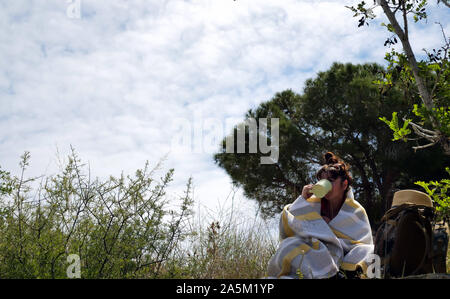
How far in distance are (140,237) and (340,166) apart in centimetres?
180

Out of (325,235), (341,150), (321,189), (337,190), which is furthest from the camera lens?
(341,150)

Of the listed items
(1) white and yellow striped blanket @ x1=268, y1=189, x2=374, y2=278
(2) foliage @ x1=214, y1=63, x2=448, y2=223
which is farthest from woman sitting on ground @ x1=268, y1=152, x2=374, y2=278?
(2) foliage @ x1=214, y1=63, x2=448, y2=223

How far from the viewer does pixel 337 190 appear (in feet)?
11.3

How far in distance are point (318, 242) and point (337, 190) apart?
1.93ft

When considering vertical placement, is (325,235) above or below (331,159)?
below

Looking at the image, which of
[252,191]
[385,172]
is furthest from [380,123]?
[252,191]

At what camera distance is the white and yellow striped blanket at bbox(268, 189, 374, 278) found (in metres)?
2.97

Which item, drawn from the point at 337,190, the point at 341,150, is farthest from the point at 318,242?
the point at 341,150

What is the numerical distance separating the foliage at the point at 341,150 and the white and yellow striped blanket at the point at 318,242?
712 centimetres

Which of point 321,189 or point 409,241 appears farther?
point 321,189

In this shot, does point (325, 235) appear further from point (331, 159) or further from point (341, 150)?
point (341, 150)

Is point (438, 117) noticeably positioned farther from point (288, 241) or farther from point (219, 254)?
point (219, 254)

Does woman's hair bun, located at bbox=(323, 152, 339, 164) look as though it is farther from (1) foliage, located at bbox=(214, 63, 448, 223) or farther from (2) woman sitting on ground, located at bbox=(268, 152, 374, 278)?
(1) foliage, located at bbox=(214, 63, 448, 223)

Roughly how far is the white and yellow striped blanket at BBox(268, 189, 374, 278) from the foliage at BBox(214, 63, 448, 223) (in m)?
7.12
